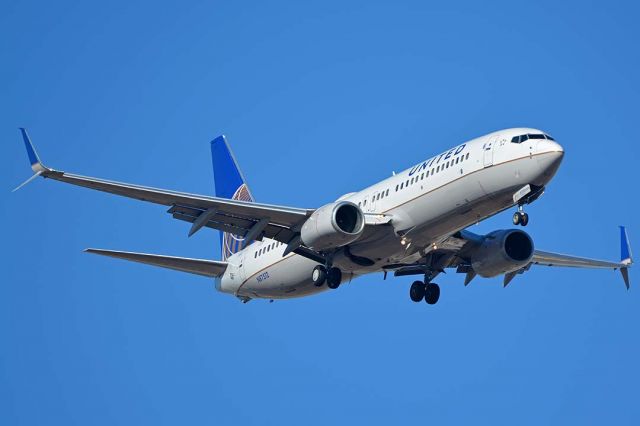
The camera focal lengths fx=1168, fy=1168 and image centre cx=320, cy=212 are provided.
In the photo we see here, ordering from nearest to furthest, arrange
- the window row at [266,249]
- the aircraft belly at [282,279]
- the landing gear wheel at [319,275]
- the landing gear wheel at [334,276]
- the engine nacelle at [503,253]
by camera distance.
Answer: the landing gear wheel at [334,276]
the landing gear wheel at [319,275]
the aircraft belly at [282,279]
the engine nacelle at [503,253]
the window row at [266,249]

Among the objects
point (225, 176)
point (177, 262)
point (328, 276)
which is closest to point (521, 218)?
point (328, 276)

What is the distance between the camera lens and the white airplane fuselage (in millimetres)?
39781

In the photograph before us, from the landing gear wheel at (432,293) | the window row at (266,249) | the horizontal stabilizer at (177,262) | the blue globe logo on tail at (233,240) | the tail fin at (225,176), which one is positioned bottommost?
the landing gear wheel at (432,293)

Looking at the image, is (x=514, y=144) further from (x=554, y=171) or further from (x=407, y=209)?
(x=407, y=209)

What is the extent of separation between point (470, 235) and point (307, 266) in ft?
22.6

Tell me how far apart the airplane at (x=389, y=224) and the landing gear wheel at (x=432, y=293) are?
41mm

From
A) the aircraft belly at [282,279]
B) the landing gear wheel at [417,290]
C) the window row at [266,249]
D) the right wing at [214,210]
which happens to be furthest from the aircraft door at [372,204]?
the landing gear wheel at [417,290]

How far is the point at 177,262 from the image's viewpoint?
47125 mm

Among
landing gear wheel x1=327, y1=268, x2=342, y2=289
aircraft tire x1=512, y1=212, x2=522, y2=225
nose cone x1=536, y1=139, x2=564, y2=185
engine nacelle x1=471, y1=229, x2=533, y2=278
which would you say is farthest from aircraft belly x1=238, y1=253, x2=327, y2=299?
nose cone x1=536, y1=139, x2=564, y2=185

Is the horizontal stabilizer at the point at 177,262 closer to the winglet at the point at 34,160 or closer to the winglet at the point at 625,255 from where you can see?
the winglet at the point at 34,160

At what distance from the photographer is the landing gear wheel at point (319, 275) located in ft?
147

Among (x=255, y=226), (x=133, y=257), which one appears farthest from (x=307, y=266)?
(x=133, y=257)

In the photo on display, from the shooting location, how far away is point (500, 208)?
135 ft

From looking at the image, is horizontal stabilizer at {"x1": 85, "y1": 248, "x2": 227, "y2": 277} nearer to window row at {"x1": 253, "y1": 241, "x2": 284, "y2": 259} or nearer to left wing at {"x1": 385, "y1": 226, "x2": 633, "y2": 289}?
window row at {"x1": 253, "y1": 241, "x2": 284, "y2": 259}
